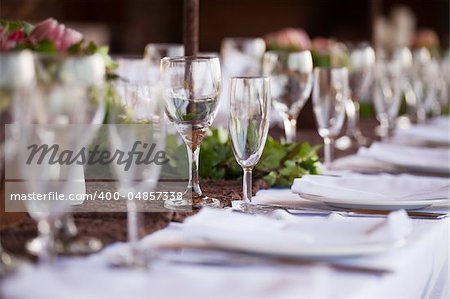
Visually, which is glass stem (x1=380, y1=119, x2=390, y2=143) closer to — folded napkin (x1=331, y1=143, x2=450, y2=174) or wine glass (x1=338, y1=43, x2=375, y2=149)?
wine glass (x1=338, y1=43, x2=375, y2=149)

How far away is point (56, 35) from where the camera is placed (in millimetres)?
1621

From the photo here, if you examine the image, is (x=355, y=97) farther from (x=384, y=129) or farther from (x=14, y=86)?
(x=14, y=86)

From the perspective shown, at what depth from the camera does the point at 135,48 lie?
24.5ft

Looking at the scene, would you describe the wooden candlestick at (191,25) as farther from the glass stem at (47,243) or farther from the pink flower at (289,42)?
the pink flower at (289,42)

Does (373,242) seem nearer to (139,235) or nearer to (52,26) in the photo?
(139,235)

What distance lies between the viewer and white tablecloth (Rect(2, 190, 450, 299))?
1014 millimetres

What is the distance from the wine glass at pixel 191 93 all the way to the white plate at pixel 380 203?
19 centimetres

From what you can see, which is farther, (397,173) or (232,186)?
(397,173)

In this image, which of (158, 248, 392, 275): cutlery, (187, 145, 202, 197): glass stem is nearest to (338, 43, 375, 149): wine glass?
(187, 145, 202, 197): glass stem

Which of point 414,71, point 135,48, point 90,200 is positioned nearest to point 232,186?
point 90,200

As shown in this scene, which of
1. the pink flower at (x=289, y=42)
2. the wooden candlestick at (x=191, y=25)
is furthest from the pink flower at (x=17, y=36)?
the pink flower at (x=289, y=42)

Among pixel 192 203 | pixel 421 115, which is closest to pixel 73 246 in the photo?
pixel 192 203

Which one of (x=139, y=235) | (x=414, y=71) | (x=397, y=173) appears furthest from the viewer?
(x=414, y=71)

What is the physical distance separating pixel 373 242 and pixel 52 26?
722 mm
